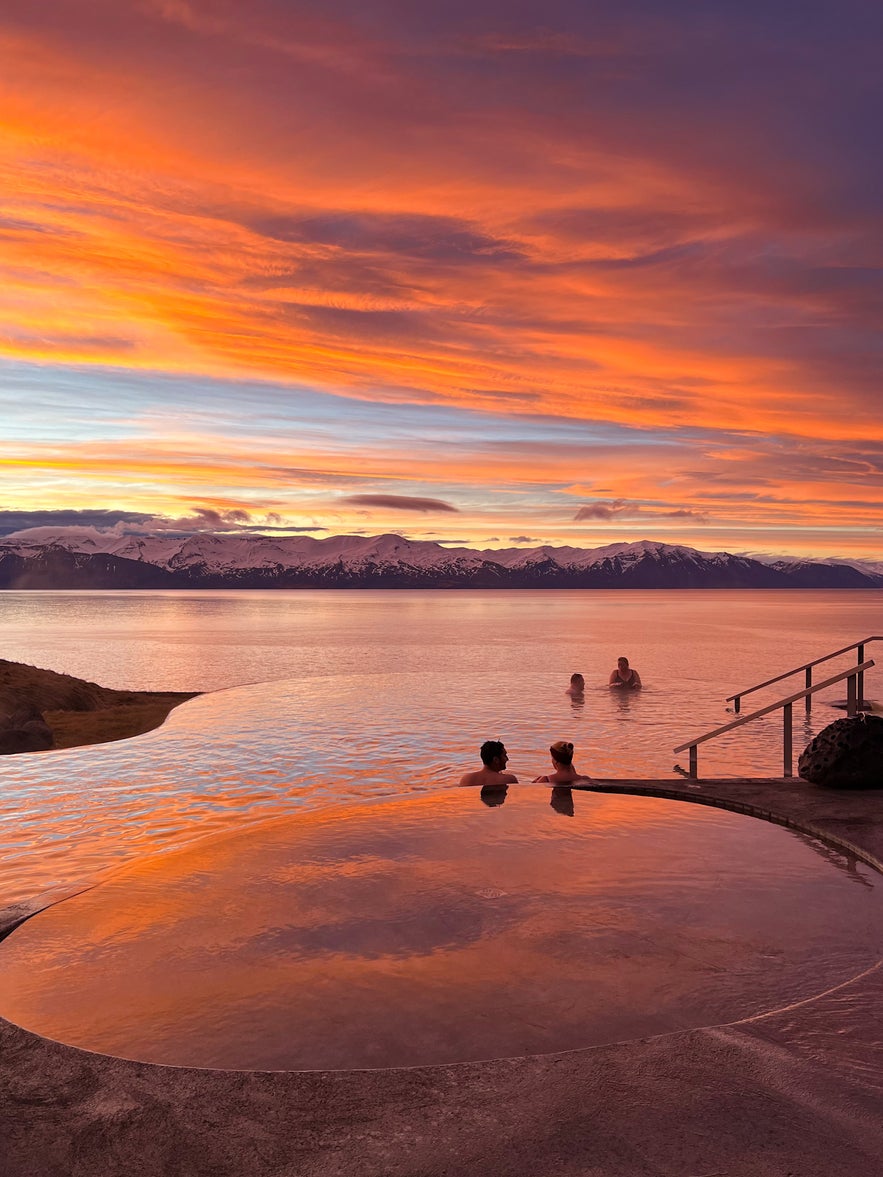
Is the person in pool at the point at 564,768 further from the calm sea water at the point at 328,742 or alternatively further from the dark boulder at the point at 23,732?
the dark boulder at the point at 23,732

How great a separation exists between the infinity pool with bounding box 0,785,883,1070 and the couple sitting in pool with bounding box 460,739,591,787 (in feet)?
9.69

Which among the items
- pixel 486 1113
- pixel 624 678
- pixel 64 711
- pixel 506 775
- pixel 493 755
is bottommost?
pixel 64 711

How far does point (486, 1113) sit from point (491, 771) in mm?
10884

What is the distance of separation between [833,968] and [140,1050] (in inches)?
224

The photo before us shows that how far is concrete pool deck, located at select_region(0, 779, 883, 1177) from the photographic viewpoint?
163 inches

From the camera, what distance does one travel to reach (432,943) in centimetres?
790

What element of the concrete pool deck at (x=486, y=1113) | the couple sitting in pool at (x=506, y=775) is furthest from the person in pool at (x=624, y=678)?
Answer: the concrete pool deck at (x=486, y=1113)

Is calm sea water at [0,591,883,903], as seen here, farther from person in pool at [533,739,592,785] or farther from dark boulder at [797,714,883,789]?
dark boulder at [797,714,883,789]

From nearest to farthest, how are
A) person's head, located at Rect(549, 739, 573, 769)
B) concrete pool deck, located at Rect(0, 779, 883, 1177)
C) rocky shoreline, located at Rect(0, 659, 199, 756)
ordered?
concrete pool deck, located at Rect(0, 779, 883, 1177)
person's head, located at Rect(549, 739, 573, 769)
rocky shoreline, located at Rect(0, 659, 199, 756)

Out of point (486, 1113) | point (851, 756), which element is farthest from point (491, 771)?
point (486, 1113)

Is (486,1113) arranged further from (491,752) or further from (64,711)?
(64,711)

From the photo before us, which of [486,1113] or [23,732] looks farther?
[23,732]

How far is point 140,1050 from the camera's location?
6.04 m

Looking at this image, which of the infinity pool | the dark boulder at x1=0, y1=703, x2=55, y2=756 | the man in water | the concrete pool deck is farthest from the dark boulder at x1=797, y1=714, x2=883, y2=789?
the dark boulder at x1=0, y1=703, x2=55, y2=756
